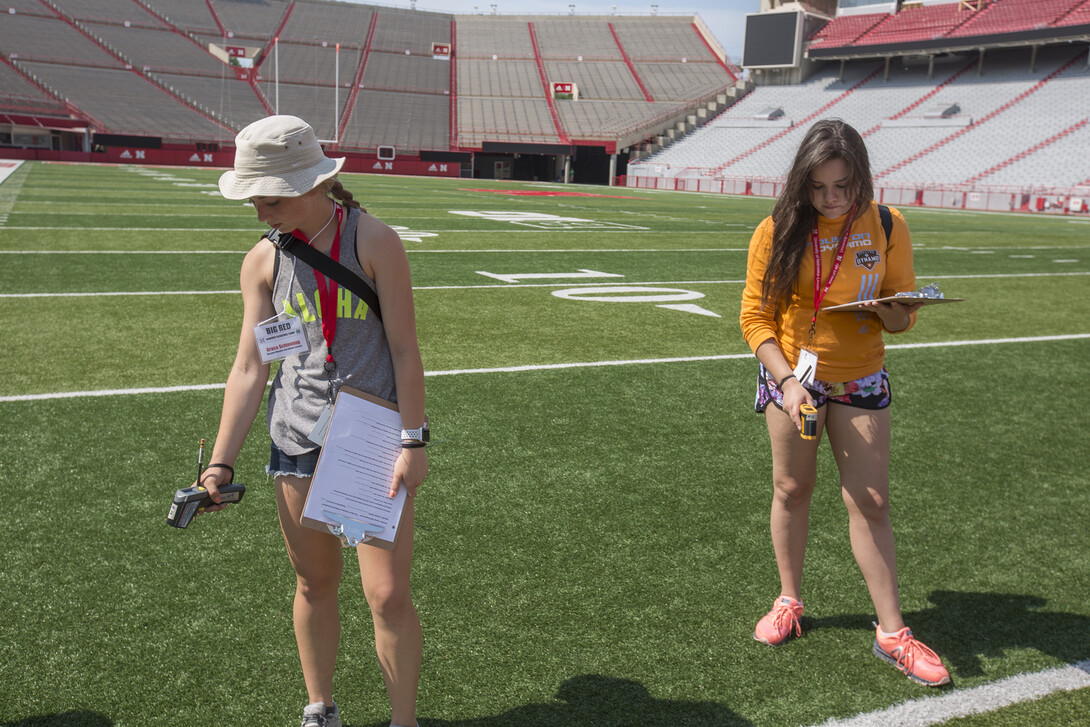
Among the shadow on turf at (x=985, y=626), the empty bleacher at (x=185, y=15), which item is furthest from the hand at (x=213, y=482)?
the empty bleacher at (x=185, y=15)

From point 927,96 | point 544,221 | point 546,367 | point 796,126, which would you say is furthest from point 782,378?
point 796,126

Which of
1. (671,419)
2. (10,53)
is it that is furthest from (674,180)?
(671,419)

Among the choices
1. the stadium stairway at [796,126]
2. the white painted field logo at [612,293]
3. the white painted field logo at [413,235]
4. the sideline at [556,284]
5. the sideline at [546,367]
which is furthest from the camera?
the stadium stairway at [796,126]

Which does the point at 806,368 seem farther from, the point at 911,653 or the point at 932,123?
the point at 932,123

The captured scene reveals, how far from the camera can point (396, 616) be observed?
2504 millimetres

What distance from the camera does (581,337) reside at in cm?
837

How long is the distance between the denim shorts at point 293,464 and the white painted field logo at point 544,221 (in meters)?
16.1

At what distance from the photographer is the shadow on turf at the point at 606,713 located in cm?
288

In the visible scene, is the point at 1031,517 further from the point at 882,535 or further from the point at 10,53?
the point at 10,53

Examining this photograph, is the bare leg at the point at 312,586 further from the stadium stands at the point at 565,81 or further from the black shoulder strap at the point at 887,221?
the stadium stands at the point at 565,81

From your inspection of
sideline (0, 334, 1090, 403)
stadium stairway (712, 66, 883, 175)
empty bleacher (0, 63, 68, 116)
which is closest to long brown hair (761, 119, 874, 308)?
sideline (0, 334, 1090, 403)

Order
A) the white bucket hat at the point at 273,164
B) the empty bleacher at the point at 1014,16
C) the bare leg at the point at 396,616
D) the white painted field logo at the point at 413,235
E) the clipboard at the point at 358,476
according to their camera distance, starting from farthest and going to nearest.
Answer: the empty bleacher at the point at 1014,16 < the white painted field logo at the point at 413,235 < the bare leg at the point at 396,616 < the clipboard at the point at 358,476 < the white bucket hat at the point at 273,164

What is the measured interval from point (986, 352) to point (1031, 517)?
4209 millimetres

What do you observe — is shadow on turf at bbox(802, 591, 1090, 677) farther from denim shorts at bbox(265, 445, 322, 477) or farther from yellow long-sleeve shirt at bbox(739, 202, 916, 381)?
denim shorts at bbox(265, 445, 322, 477)
